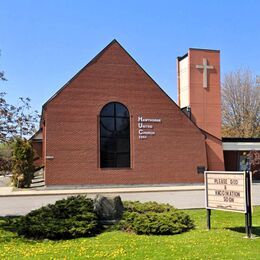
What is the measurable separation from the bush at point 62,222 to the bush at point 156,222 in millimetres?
890

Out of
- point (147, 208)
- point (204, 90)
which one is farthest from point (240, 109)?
point (147, 208)

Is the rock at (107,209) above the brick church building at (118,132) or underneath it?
underneath

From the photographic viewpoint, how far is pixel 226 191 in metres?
11.2

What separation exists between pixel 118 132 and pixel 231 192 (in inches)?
Answer: 860

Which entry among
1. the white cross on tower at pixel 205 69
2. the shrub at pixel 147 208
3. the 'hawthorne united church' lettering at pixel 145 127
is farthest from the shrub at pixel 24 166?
the shrub at pixel 147 208

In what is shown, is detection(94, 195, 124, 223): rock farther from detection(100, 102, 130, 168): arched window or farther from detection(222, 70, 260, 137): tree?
detection(222, 70, 260, 137): tree

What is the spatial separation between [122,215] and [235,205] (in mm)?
3099

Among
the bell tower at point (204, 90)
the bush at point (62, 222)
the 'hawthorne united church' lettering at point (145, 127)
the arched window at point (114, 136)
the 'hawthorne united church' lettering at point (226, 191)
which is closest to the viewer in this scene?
the bush at point (62, 222)

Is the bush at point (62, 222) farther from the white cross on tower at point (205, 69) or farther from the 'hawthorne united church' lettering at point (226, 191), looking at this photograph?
the white cross on tower at point (205, 69)

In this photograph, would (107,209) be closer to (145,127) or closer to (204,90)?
(145,127)

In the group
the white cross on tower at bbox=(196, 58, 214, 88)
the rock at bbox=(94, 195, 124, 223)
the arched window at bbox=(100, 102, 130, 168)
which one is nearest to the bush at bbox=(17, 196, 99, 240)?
the rock at bbox=(94, 195, 124, 223)

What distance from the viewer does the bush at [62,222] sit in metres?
10.3

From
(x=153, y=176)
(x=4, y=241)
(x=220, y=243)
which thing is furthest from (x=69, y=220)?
(x=153, y=176)

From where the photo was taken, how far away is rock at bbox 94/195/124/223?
470 inches
